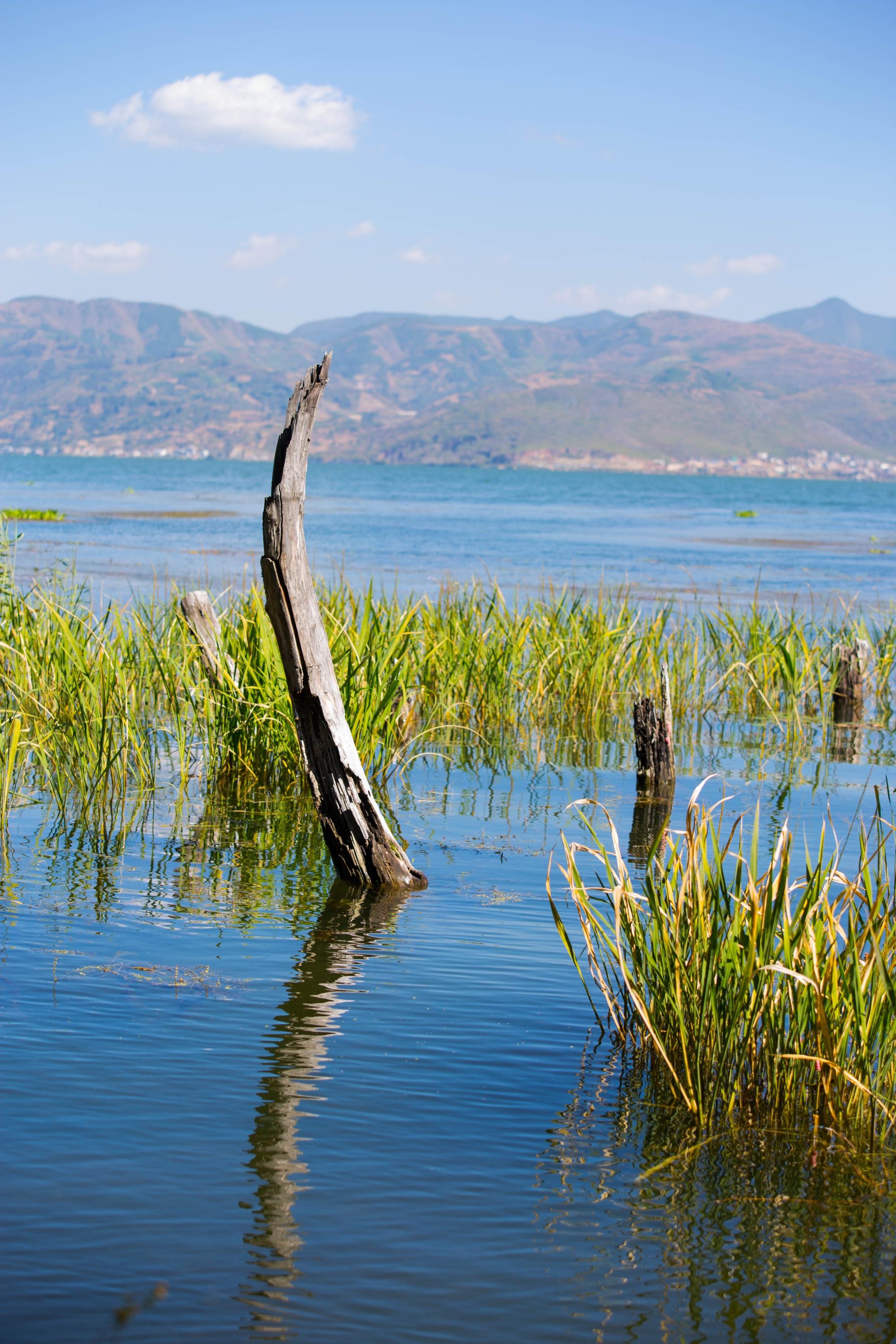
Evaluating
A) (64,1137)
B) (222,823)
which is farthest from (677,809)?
(64,1137)

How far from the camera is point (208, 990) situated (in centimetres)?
440

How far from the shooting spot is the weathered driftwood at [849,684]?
1107 cm

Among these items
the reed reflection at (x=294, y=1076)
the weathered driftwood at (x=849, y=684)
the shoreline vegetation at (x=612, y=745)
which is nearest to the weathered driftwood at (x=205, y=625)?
the shoreline vegetation at (x=612, y=745)

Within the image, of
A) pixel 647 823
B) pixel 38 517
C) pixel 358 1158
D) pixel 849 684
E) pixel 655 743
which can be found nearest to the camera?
pixel 358 1158

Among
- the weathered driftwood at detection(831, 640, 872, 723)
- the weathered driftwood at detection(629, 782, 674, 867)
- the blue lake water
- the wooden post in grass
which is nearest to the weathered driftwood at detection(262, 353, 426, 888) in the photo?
the weathered driftwood at detection(629, 782, 674, 867)

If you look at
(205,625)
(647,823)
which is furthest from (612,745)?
(205,625)

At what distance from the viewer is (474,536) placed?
4188 centimetres

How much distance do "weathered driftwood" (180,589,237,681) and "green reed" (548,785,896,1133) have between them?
4.50 m

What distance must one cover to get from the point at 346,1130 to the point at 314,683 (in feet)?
8.18

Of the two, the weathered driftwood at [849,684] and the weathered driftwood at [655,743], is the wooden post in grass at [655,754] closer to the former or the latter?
the weathered driftwood at [655,743]

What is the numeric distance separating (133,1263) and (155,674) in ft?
22.8

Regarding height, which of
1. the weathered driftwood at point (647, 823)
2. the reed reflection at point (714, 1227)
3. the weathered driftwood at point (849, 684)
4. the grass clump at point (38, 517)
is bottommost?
the reed reflection at point (714, 1227)

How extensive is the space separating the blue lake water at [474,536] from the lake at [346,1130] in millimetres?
5232

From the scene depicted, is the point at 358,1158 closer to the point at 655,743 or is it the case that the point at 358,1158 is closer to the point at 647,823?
the point at 647,823
